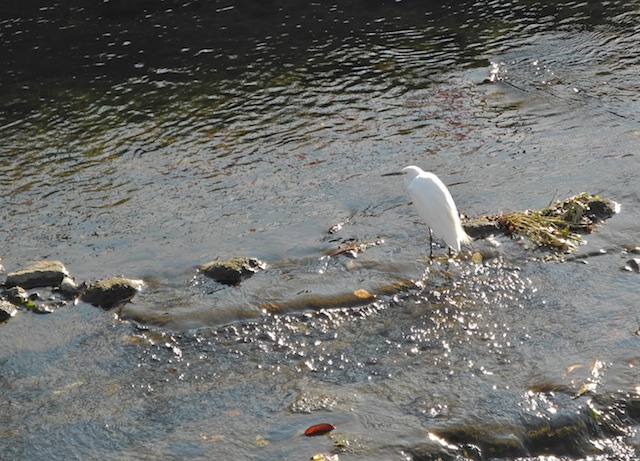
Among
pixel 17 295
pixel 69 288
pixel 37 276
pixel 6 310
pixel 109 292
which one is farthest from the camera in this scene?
pixel 37 276

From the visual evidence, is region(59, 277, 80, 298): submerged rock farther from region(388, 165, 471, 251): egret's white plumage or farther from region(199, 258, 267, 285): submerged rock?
region(388, 165, 471, 251): egret's white plumage

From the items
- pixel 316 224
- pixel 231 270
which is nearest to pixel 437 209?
pixel 316 224

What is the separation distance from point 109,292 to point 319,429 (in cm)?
317

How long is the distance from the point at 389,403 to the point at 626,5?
39.9 feet

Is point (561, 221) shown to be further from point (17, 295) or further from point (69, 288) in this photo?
point (17, 295)

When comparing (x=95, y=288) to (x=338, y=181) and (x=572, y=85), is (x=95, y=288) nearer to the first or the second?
(x=338, y=181)

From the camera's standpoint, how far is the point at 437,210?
8727 mm

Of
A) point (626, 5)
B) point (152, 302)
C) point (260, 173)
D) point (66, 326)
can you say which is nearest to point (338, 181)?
point (260, 173)

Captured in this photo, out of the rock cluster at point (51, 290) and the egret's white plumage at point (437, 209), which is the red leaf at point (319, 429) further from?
the rock cluster at point (51, 290)

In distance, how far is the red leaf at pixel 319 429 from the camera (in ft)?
20.8

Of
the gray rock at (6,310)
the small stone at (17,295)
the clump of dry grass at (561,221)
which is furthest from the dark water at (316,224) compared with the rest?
the small stone at (17,295)

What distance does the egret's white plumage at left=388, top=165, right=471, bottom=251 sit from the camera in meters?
8.59

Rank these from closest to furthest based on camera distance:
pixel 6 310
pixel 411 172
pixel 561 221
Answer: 1. pixel 6 310
2. pixel 561 221
3. pixel 411 172

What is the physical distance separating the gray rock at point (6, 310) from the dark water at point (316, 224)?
0.08 meters
